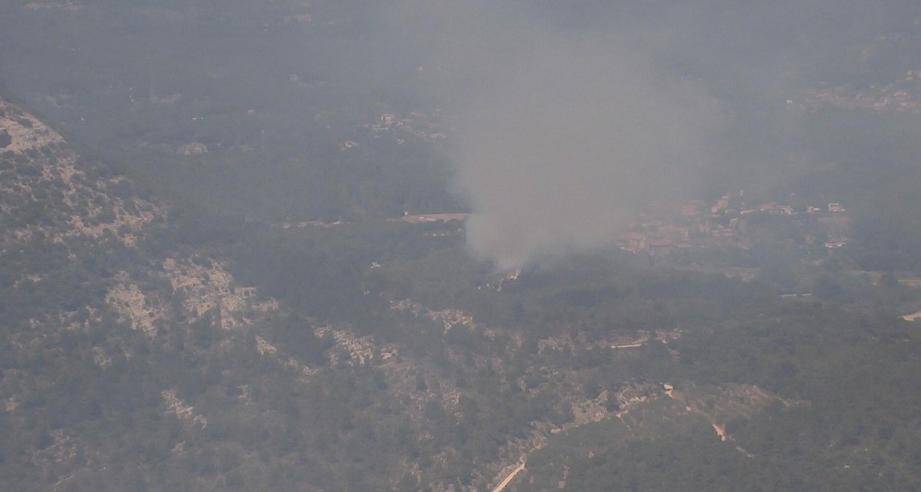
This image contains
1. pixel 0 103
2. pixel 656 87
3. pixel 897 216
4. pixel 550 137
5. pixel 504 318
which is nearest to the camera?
pixel 504 318

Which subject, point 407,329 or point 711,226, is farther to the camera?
point 711,226

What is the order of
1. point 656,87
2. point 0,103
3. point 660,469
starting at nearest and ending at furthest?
point 660,469, point 0,103, point 656,87

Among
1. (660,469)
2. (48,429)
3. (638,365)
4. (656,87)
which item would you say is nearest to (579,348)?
(638,365)

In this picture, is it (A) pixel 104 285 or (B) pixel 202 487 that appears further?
(A) pixel 104 285

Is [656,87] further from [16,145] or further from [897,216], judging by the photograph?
[16,145]

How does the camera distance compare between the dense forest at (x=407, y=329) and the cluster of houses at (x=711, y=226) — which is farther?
the cluster of houses at (x=711, y=226)

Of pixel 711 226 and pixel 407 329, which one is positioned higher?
pixel 407 329

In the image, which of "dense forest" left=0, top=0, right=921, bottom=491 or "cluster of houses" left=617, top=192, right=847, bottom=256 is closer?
"dense forest" left=0, top=0, right=921, bottom=491

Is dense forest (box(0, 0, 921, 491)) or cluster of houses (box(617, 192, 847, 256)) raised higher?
dense forest (box(0, 0, 921, 491))

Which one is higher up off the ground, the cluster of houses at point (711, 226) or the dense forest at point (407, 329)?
the dense forest at point (407, 329)

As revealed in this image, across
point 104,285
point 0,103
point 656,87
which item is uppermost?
point 0,103

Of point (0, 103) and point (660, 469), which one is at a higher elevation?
point (0, 103)
